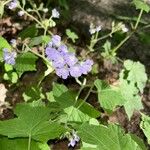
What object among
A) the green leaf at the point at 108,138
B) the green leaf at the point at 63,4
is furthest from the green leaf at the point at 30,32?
the green leaf at the point at 108,138

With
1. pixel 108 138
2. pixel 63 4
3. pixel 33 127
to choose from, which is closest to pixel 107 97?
pixel 33 127

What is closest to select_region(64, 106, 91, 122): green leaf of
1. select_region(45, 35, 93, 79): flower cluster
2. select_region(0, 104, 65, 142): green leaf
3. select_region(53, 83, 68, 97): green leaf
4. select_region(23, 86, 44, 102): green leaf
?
select_region(53, 83, 68, 97): green leaf

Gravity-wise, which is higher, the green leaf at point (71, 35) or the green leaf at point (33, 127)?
the green leaf at point (33, 127)

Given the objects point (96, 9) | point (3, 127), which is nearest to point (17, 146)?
point (3, 127)

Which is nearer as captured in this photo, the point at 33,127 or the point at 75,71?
the point at 33,127

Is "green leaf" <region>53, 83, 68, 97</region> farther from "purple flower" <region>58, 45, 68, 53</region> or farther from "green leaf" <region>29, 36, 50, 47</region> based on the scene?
"green leaf" <region>29, 36, 50, 47</region>

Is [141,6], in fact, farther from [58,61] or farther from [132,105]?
[58,61]

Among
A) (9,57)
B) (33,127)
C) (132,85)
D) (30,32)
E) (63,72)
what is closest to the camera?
(33,127)

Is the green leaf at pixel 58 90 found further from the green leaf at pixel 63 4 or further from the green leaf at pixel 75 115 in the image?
the green leaf at pixel 63 4
